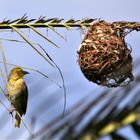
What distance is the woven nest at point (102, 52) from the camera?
464 cm

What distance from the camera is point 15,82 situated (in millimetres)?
6480

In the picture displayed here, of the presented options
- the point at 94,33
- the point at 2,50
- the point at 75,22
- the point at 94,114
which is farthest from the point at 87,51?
the point at 94,114

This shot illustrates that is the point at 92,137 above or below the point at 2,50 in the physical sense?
below

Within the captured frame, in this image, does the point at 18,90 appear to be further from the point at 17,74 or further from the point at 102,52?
the point at 102,52

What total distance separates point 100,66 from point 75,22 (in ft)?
3.25

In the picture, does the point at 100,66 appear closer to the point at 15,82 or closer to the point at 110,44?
the point at 110,44

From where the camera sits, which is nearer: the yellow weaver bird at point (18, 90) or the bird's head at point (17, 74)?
the yellow weaver bird at point (18, 90)

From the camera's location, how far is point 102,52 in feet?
15.3

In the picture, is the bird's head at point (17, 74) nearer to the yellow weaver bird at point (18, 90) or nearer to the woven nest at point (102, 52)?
the yellow weaver bird at point (18, 90)

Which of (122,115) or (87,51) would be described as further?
(87,51)

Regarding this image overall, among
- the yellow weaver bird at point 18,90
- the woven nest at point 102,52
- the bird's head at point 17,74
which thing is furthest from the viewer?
the bird's head at point 17,74

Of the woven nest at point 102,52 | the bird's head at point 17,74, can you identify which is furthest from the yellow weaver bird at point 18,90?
the woven nest at point 102,52

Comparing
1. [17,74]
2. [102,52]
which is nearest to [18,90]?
[17,74]

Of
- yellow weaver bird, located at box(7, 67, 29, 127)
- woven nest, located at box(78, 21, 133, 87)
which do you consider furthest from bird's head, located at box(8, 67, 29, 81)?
woven nest, located at box(78, 21, 133, 87)
